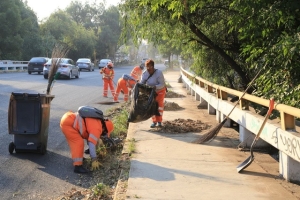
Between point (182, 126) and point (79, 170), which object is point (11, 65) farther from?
point (79, 170)

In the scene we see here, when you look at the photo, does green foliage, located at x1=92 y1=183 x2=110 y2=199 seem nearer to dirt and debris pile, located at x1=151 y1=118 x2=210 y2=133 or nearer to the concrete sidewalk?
the concrete sidewalk

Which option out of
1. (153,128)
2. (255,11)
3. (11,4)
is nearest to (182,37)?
(153,128)

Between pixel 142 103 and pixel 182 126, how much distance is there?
3.40 feet

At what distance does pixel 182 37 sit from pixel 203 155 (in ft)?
17.9

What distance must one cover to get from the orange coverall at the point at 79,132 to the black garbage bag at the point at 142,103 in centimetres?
237

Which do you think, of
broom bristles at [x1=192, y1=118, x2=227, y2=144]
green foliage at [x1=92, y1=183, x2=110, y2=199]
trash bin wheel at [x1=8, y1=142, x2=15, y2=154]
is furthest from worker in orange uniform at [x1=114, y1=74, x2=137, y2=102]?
green foliage at [x1=92, y1=183, x2=110, y2=199]

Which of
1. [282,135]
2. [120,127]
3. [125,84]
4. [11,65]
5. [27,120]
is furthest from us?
[11,65]

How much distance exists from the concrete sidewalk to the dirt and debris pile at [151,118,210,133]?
52 cm

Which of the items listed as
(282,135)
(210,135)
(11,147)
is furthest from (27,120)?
(282,135)

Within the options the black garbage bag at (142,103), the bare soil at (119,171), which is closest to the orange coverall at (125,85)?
the bare soil at (119,171)

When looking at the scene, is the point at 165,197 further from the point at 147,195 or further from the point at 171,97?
the point at 171,97

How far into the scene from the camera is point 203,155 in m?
6.67

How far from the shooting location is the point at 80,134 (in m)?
6.34

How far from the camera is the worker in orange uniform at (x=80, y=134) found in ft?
20.4
